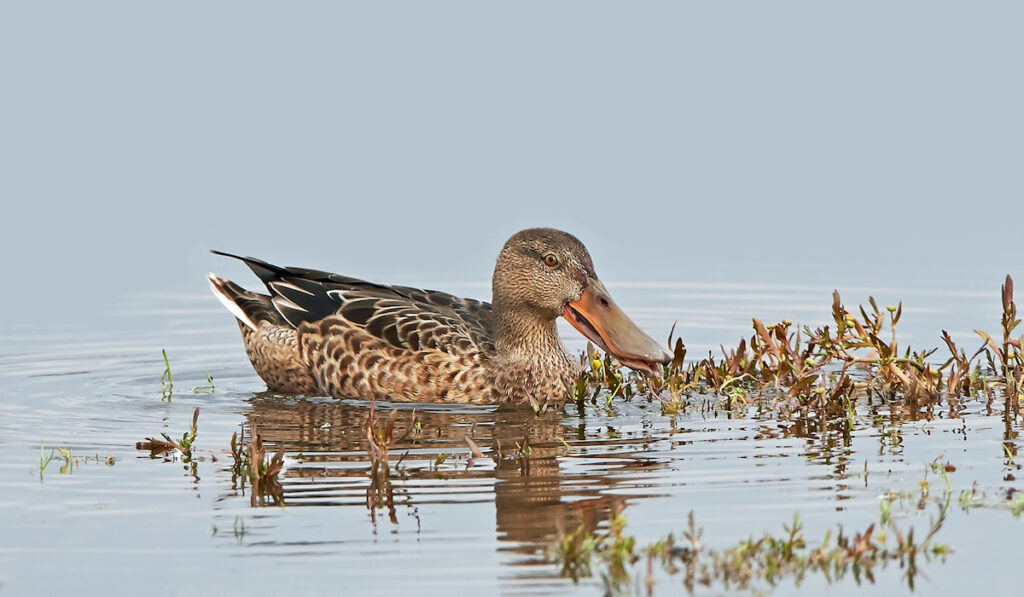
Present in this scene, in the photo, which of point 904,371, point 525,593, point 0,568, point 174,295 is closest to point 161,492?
point 0,568

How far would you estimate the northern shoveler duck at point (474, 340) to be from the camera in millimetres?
10430

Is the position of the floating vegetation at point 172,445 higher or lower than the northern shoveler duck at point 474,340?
lower

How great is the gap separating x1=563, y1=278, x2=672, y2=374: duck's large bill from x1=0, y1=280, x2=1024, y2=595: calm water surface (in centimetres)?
33

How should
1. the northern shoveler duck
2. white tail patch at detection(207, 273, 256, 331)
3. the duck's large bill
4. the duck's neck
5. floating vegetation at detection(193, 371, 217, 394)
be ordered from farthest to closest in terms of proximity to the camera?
white tail patch at detection(207, 273, 256, 331) < floating vegetation at detection(193, 371, 217, 394) < the duck's neck < the northern shoveler duck < the duck's large bill

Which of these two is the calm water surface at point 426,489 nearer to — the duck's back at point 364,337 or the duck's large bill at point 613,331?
the duck's back at point 364,337

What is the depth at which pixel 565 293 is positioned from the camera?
34.4ft

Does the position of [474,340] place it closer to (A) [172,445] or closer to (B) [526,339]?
(B) [526,339]

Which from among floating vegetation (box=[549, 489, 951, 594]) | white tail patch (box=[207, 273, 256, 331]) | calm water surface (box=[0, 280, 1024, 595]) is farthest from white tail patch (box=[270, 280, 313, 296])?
floating vegetation (box=[549, 489, 951, 594])

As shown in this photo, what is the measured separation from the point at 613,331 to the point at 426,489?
313 centimetres

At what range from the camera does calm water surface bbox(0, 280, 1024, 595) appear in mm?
6109

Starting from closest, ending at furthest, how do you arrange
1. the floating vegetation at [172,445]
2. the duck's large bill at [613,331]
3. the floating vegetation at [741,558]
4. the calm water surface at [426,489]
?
1. the floating vegetation at [741,558]
2. the calm water surface at [426,489]
3. the floating vegetation at [172,445]
4. the duck's large bill at [613,331]

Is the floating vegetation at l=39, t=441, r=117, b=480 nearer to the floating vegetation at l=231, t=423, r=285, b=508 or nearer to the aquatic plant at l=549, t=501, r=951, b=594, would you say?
the floating vegetation at l=231, t=423, r=285, b=508

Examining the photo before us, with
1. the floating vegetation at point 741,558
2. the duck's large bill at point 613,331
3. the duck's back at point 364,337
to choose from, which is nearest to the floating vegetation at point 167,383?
the duck's back at point 364,337

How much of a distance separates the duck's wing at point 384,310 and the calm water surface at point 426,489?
0.55 metres
